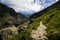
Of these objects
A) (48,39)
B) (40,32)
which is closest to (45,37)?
(48,39)

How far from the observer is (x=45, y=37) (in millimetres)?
97312

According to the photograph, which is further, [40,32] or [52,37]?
[40,32]

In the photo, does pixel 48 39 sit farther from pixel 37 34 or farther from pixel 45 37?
pixel 37 34

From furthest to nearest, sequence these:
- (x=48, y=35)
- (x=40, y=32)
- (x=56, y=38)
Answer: (x=40, y=32) < (x=48, y=35) < (x=56, y=38)

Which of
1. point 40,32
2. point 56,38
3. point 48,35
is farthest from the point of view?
point 40,32

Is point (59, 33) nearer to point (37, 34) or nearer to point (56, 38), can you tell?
point (56, 38)

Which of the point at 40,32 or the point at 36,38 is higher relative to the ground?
the point at 40,32

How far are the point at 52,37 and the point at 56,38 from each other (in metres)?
2.54

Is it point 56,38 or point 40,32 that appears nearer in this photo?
point 56,38

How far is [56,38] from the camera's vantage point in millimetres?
93688

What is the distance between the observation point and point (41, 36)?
98.3 metres

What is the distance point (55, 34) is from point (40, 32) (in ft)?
44.7

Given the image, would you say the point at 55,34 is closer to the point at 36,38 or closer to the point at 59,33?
the point at 59,33

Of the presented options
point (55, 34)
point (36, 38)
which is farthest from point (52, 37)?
point (36, 38)
